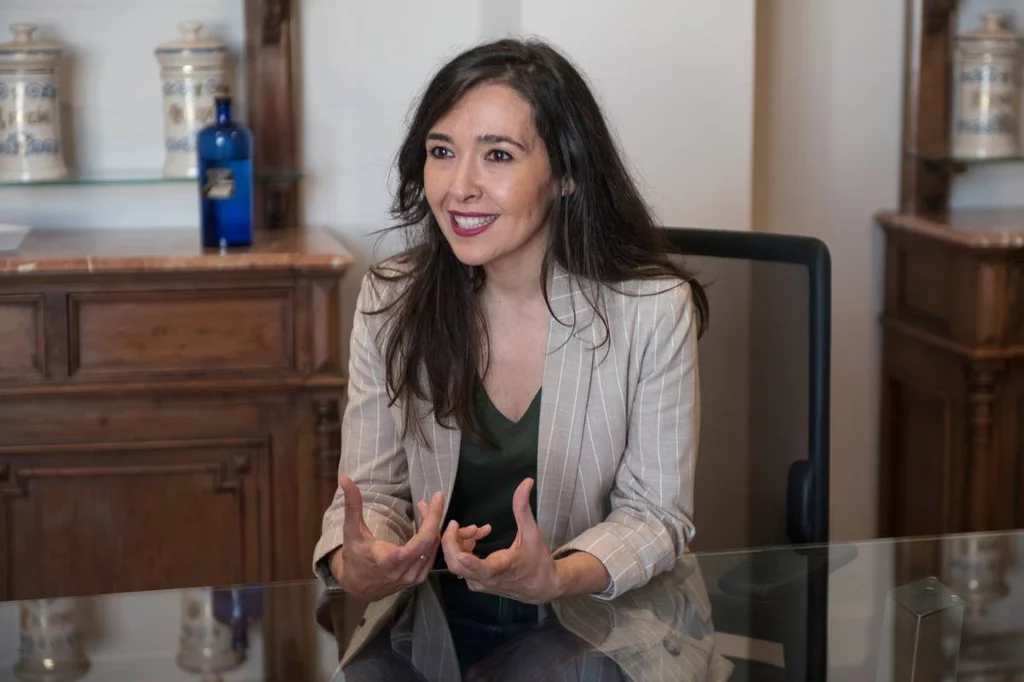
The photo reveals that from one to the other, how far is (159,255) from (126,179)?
1.21ft

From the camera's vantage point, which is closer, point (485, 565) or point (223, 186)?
point (485, 565)

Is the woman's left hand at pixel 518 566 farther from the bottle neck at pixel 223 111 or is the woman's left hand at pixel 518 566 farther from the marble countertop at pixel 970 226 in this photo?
the marble countertop at pixel 970 226

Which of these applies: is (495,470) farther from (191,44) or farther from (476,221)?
(191,44)

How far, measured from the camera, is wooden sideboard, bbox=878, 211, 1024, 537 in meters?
2.70

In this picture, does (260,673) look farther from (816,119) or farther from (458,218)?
(816,119)

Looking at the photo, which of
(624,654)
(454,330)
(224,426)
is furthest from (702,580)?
(224,426)

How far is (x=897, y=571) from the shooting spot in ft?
5.13

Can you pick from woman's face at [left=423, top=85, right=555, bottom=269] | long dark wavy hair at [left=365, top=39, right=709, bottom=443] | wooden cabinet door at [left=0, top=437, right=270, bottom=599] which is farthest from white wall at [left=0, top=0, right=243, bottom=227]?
woman's face at [left=423, top=85, right=555, bottom=269]

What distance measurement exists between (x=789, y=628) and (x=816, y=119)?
6.18 feet

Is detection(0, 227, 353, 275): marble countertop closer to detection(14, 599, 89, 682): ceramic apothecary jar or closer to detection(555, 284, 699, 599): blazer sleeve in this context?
detection(555, 284, 699, 599): blazer sleeve

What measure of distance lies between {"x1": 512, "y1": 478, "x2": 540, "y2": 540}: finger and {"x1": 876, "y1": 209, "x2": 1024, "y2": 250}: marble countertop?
58.8 inches

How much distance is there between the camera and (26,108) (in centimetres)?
269

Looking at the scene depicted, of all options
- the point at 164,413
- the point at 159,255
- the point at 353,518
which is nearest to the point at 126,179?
the point at 159,255

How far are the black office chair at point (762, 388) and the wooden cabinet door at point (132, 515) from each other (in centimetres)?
87
